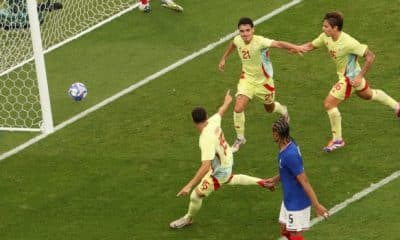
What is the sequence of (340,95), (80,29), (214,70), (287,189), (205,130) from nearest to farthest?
(287,189) → (205,130) → (340,95) → (214,70) → (80,29)

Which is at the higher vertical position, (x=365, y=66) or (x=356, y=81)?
(x=365, y=66)

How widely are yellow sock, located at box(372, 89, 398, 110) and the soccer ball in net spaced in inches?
190

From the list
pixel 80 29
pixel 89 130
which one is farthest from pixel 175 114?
pixel 80 29

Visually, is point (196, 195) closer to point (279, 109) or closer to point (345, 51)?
point (279, 109)

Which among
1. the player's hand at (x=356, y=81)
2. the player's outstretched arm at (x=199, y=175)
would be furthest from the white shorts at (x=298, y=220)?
the player's hand at (x=356, y=81)

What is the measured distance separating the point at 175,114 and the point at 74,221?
3.40 metres

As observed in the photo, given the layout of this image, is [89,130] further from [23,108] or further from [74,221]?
[74,221]

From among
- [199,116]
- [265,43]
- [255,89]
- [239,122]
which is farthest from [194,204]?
[265,43]

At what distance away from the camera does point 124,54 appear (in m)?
18.9

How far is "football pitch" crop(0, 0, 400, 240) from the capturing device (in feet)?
45.1

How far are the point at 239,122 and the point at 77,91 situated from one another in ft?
10.5

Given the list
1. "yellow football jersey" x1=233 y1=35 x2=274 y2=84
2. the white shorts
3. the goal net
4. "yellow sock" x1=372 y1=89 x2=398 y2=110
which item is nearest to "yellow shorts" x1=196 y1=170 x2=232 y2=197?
the white shorts

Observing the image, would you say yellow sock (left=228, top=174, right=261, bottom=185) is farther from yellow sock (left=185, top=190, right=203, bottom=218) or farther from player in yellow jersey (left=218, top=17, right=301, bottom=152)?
player in yellow jersey (left=218, top=17, right=301, bottom=152)

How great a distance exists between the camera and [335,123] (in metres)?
15.0
